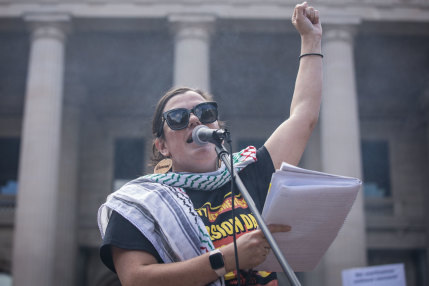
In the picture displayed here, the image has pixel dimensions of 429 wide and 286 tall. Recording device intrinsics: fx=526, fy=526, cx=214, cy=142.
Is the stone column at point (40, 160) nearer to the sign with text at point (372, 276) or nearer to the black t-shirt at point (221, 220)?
the sign with text at point (372, 276)

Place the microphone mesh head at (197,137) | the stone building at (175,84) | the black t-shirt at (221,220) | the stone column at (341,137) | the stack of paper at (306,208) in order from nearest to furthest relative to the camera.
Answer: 1. the stack of paper at (306,208)
2. the black t-shirt at (221,220)
3. the microphone mesh head at (197,137)
4. the stone column at (341,137)
5. the stone building at (175,84)

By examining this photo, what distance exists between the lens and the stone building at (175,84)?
14125mm

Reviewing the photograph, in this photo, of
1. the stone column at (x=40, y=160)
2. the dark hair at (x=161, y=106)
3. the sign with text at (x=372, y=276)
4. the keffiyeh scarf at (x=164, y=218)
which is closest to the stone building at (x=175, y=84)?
the stone column at (x=40, y=160)

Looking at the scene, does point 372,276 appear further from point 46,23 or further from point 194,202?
point 46,23

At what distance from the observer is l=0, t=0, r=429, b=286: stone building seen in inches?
556

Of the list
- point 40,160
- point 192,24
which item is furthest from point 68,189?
point 192,24

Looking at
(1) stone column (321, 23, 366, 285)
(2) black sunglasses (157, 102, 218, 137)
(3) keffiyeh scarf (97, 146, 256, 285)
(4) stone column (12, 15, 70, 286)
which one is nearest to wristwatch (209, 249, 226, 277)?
(3) keffiyeh scarf (97, 146, 256, 285)

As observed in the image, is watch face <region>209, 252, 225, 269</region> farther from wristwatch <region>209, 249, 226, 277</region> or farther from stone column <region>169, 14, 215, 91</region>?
stone column <region>169, 14, 215, 91</region>

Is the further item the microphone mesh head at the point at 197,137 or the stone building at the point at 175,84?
the stone building at the point at 175,84

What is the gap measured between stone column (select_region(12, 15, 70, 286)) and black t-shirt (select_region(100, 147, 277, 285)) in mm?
12000

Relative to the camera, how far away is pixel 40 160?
46.0 ft

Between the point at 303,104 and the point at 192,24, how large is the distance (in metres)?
12.8

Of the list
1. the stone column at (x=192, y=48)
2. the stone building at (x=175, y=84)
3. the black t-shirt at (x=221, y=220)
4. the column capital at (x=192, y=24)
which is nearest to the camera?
the black t-shirt at (x=221, y=220)

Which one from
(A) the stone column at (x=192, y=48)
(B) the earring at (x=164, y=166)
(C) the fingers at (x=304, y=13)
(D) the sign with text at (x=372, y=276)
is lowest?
(D) the sign with text at (x=372, y=276)
